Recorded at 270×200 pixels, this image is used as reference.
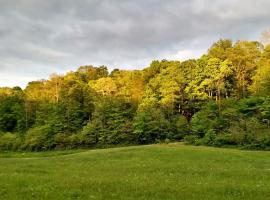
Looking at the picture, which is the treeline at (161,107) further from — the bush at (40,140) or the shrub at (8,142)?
the shrub at (8,142)

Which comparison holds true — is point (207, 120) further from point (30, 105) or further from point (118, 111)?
point (30, 105)

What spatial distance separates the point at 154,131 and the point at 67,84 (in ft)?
132

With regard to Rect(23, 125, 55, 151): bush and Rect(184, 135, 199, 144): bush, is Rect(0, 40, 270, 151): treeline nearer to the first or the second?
Rect(23, 125, 55, 151): bush

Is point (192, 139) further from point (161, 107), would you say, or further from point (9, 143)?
point (9, 143)

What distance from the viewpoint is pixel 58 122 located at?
86.3 m

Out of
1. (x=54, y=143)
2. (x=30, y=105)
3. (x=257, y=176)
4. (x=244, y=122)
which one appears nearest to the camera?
(x=257, y=176)

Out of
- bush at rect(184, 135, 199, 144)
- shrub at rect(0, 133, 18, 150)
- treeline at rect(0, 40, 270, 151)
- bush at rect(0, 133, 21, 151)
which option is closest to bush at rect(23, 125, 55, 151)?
treeline at rect(0, 40, 270, 151)

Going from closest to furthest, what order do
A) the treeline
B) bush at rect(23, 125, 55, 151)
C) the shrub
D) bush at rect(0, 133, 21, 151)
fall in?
the treeline
bush at rect(23, 125, 55, 151)
bush at rect(0, 133, 21, 151)
the shrub

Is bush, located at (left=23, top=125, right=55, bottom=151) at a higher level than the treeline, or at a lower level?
lower

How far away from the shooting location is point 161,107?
80562 millimetres

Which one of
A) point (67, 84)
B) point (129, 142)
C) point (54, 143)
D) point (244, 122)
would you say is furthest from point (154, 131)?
point (67, 84)

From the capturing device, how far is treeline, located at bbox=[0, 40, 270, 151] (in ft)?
221

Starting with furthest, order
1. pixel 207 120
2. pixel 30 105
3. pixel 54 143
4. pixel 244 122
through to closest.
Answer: pixel 30 105
pixel 54 143
pixel 207 120
pixel 244 122

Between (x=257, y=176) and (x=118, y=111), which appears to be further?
(x=118, y=111)
